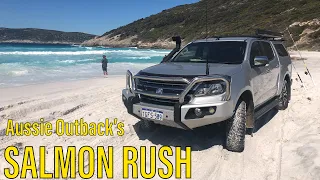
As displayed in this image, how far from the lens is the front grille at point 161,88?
450 centimetres

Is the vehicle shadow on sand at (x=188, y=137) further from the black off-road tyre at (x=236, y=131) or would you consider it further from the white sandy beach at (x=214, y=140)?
the black off-road tyre at (x=236, y=131)

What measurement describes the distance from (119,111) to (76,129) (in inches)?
61.1

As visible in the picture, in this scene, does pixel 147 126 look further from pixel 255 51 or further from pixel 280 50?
pixel 280 50

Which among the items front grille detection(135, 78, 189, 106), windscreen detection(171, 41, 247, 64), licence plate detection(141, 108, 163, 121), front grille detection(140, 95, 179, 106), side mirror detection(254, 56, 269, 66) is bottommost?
licence plate detection(141, 108, 163, 121)

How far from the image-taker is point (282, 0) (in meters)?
70.8


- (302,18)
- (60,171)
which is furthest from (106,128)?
(302,18)

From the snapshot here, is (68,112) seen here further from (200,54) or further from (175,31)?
(175,31)

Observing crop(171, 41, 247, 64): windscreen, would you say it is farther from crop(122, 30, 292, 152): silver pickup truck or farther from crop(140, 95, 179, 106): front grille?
crop(140, 95, 179, 106): front grille

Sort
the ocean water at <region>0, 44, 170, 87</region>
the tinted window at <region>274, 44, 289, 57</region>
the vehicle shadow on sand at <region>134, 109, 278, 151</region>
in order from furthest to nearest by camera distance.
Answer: the ocean water at <region>0, 44, 170, 87</region> < the tinted window at <region>274, 44, 289, 57</region> < the vehicle shadow on sand at <region>134, 109, 278, 151</region>

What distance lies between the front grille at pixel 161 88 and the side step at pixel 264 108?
177 cm

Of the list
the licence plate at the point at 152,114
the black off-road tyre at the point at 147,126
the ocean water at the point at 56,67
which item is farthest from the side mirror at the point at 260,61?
the ocean water at the point at 56,67

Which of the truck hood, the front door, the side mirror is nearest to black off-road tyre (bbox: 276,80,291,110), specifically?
the front door

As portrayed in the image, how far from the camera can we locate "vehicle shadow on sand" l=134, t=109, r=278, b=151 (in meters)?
5.21

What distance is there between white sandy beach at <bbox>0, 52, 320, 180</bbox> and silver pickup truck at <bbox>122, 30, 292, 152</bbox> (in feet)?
1.25
